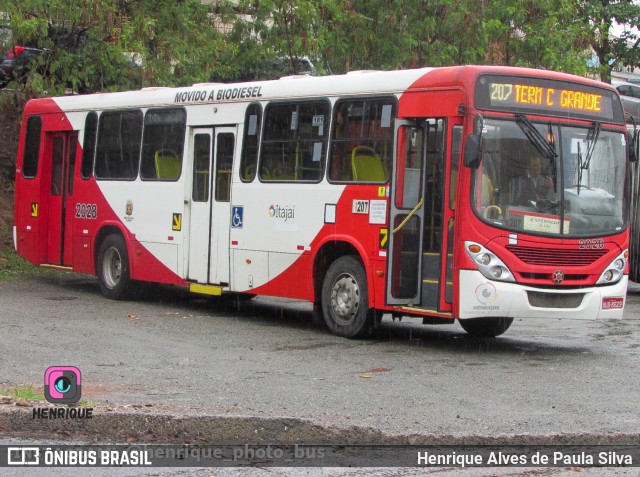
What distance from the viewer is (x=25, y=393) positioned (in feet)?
28.1

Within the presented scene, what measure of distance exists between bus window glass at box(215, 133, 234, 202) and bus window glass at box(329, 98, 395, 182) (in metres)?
2.15

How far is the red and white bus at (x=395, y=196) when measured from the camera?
12258 mm

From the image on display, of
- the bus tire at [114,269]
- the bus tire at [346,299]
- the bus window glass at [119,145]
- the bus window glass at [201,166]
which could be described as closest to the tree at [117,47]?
the bus window glass at [119,145]

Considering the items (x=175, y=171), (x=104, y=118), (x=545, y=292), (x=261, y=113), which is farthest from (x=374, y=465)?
(x=104, y=118)

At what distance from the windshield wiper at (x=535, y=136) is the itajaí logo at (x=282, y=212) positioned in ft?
10.7

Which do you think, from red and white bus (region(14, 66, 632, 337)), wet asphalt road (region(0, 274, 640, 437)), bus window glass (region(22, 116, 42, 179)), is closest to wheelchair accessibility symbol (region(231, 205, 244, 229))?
red and white bus (region(14, 66, 632, 337))

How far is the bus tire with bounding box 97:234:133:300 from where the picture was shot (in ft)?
56.7

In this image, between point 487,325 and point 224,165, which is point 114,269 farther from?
point 487,325

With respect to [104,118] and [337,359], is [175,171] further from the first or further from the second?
[337,359]

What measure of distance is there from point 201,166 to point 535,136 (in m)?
5.33

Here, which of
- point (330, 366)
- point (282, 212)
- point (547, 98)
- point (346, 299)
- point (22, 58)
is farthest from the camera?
point (22, 58)

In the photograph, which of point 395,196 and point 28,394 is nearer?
point 28,394

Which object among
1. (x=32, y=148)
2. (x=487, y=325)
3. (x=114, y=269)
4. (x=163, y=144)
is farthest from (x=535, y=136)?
(x=32, y=148)

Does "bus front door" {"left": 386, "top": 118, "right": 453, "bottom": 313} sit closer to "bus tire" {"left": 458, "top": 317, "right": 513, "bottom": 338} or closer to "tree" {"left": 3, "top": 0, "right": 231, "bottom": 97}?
"bus tire" {"left": 458, "top": 317, "right": 513, "bottom": 338}
